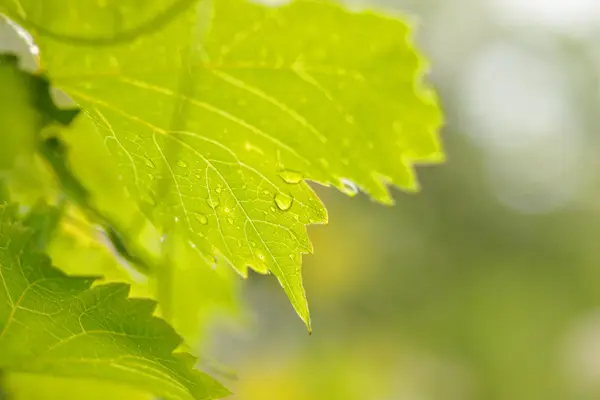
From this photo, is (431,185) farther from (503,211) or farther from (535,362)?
(535,362)

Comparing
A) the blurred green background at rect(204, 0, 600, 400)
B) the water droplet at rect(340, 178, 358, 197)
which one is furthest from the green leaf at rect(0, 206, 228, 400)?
the blurred green background at rect(204, 0, 600, 400)

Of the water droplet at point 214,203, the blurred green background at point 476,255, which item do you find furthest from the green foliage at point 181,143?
the blurred green background at point 476,255

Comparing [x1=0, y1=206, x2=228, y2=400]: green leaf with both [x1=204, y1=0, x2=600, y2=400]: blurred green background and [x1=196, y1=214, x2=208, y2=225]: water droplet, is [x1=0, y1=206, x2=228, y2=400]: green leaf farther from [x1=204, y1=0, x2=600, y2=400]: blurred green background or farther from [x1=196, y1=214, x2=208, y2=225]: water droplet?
[x1=204, y1=0, x2=600, y2=400]: blurred green background

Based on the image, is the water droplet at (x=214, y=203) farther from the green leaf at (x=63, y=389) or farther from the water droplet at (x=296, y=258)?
the green leaf at (x=63, y=389)

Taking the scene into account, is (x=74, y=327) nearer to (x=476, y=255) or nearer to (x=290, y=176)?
(x=290, y=176)

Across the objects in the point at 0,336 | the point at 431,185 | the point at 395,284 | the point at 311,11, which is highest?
the point at 431,185

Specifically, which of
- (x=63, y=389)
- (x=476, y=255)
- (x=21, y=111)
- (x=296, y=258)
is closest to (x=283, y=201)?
(x=296, y=258)

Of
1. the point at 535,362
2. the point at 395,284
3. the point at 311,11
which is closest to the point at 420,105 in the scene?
the point at 311,11
